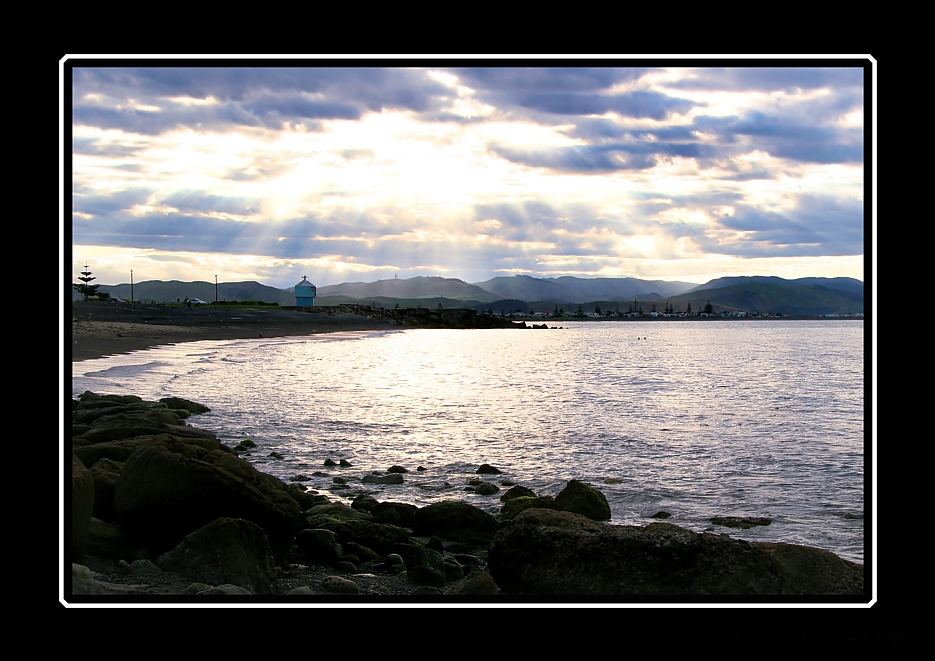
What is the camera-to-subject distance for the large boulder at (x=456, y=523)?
374 inches

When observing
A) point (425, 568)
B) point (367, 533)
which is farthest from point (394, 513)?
point (425, 568)

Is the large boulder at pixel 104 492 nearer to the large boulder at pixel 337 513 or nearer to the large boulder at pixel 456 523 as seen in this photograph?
the large boulder at pixel 337 513

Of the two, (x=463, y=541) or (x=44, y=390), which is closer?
(x=44, y=390)

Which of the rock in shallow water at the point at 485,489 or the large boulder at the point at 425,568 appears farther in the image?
the rock in shallow water at the point at 485,489

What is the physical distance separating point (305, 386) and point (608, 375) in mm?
20295

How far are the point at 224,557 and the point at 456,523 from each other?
365 cm

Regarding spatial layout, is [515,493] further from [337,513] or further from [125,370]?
[125,370]

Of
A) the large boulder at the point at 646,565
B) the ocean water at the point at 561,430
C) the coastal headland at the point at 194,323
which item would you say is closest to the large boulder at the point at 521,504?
the ocean water at the point at 561,430

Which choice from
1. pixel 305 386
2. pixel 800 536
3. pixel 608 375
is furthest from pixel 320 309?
pixel 800 536

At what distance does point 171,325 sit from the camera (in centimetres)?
6112

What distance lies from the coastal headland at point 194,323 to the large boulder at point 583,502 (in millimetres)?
8013
